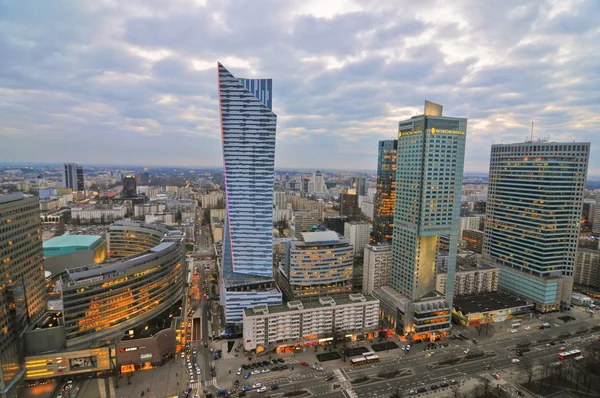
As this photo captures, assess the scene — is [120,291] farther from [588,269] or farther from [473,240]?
[473,240]

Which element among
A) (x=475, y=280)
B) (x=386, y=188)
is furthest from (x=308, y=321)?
(x=386, y=188)

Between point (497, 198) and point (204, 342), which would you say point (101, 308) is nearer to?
point (204, 342)

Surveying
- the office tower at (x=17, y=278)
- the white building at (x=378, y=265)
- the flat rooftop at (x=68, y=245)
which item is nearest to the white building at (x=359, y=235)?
the white building at (x=378, y=265)

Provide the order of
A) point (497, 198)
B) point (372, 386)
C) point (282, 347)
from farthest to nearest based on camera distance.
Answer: point (497, 198) < point (282, 347) < point (372, 386)

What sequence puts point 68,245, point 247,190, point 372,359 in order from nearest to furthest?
point 372,359 < point 247,190 < point 68,245

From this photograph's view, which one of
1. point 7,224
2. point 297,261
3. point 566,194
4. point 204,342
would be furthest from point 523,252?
point 7,224
